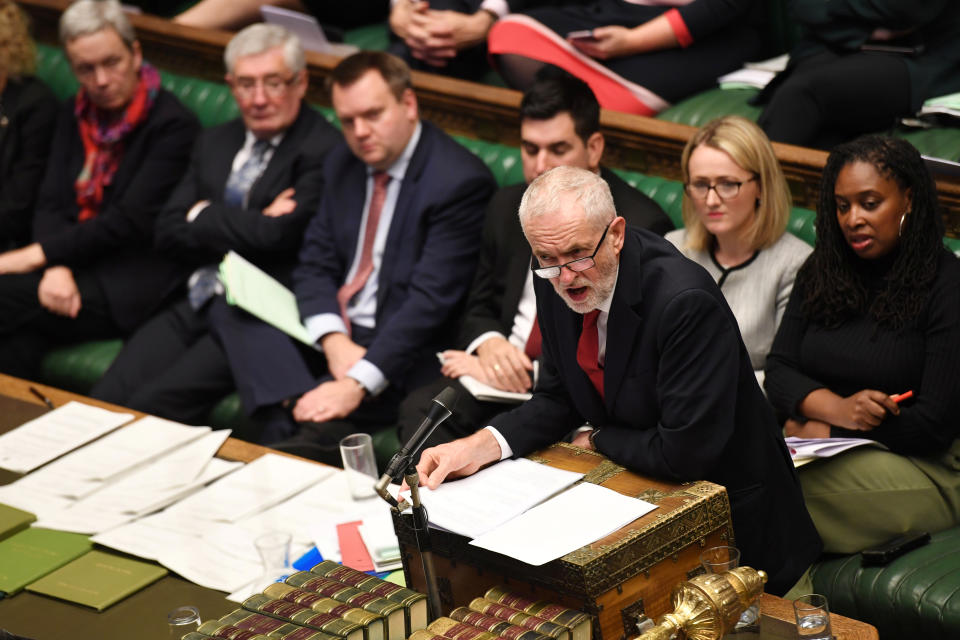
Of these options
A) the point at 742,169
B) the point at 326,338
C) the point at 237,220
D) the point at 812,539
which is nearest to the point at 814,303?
the point at 742,169

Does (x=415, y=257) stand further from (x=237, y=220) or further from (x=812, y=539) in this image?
(x=812, y=539)

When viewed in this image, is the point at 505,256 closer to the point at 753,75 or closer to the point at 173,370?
the point at 753,75

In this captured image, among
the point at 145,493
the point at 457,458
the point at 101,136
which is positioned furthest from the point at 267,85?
the point at 457,458

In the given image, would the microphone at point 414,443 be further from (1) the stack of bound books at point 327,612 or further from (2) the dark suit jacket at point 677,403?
(2) the dark suit jacket at point 677,403

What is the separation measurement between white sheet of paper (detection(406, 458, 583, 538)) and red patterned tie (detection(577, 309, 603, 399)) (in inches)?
9.2

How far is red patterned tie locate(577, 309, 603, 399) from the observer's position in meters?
2.60

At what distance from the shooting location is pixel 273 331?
4.10 m

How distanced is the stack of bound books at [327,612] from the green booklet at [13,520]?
89cm

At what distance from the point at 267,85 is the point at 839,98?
6.07ft

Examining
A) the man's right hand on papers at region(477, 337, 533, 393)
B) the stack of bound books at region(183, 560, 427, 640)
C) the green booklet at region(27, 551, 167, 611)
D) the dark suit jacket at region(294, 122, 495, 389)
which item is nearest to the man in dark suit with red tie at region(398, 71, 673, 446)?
the man's right hand on papers at region(477, 337, 533, 393)

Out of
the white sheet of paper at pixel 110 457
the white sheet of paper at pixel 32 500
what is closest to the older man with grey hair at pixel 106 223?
the white sheet of paper at pixel 110 457

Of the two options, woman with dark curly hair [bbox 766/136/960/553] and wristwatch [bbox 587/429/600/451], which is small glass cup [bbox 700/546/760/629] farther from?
woman with dark curly hair [bbox 766/136/960/553]

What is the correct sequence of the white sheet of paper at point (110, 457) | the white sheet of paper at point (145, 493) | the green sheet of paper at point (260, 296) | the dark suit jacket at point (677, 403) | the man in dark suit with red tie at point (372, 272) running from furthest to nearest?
1. the green sheet of paper at point (260, 296)
2. the man in dark suit with red tie at point (372, 272)
3. the white sheet of paper at point (110, 457)
4. the white sheet of paper at point (145, 493)
5. the dark suit jacket at point (677, 403)

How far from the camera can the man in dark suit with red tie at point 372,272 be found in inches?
153
